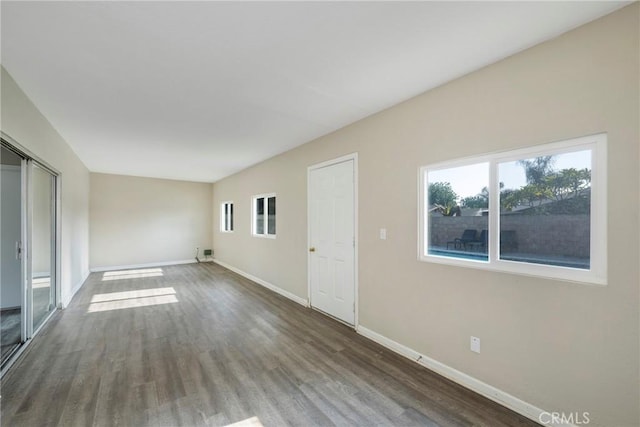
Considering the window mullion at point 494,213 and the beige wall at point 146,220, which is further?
the beige wall at point 146,220

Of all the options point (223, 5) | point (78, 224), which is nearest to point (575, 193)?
point (223, 5)

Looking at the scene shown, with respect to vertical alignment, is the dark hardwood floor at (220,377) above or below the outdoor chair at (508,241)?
below

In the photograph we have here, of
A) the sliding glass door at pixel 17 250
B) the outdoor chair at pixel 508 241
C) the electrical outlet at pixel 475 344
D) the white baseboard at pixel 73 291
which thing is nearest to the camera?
the outdoor chair at pixel 508 241

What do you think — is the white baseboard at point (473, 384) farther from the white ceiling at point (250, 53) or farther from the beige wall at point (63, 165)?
the beige wall at point (63, 165)

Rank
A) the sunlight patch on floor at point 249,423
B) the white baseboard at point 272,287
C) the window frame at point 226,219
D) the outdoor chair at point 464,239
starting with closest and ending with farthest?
the sunlight patch on floor at point 249,423 → the outdoor chair at point 464,239 → the white baseboard at point 272,287 → the window frame at point 226,219

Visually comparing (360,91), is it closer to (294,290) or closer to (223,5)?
(223,5)

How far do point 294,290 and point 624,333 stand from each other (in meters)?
3.78

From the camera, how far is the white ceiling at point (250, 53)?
5.08 ft

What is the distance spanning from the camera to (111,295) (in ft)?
15.6

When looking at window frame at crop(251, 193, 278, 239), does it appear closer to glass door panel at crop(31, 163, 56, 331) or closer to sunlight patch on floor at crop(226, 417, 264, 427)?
glass door panel at crop(31, 163, 56, 331)

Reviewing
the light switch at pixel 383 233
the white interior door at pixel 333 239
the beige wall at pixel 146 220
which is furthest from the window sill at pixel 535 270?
the beige wall at pixel 146 220

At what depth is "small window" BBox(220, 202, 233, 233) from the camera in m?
7.40

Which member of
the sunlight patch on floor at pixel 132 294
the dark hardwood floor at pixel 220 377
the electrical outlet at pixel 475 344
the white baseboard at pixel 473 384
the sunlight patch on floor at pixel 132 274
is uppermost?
the electrical outlet at pixel 475 344

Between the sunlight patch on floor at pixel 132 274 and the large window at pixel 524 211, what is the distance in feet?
21.5
